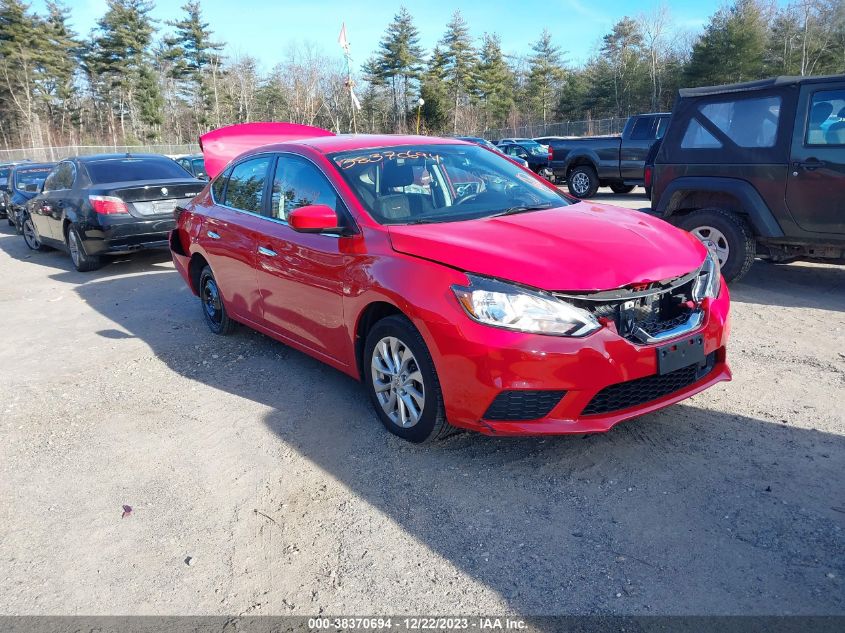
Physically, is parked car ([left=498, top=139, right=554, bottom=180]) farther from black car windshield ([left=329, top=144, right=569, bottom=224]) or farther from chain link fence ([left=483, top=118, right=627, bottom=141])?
chain link fence ([left=483, top=118, right=627, bottom=141])

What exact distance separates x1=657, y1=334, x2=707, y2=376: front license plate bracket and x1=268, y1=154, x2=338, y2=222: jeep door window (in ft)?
6.96

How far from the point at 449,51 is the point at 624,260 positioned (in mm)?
70198

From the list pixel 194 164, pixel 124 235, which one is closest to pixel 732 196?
pixel 124 235

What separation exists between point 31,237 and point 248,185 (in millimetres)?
9860

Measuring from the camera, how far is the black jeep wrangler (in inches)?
237

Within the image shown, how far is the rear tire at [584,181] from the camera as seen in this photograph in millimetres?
17672

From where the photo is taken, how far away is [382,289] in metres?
3.66

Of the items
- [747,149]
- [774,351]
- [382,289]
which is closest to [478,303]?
[382,289]

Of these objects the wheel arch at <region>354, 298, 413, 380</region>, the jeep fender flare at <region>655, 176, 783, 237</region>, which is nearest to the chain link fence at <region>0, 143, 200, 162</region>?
the jeep fender flare at <region>655, 176, 783, 237</region>

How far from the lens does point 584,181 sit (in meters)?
17.9

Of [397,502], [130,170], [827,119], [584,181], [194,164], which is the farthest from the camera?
[194,164]

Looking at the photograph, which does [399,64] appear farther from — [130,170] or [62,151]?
[130,170]

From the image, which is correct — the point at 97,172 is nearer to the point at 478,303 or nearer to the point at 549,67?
the point at 478,303

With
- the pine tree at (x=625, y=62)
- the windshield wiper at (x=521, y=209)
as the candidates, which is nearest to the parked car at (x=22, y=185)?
the windshield wiper at (x=521, y=209)
